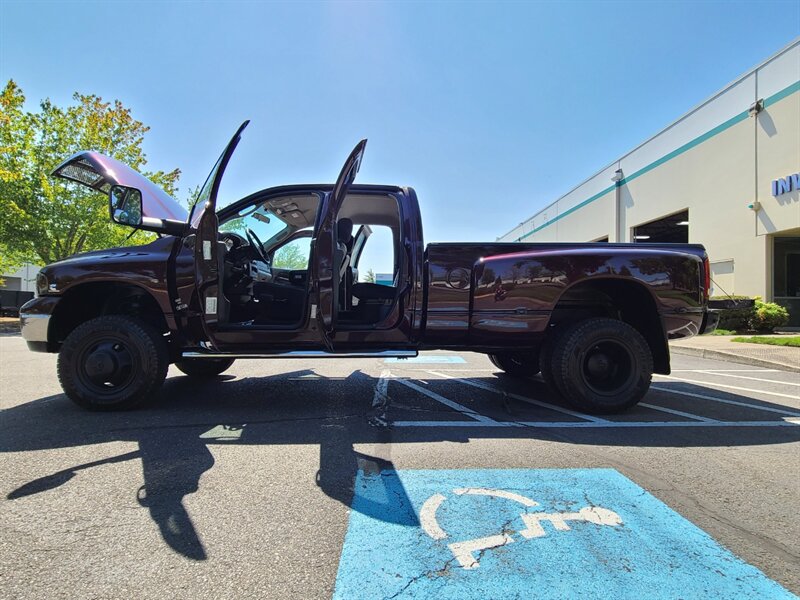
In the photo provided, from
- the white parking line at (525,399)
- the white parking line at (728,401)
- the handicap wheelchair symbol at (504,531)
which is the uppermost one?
the white parking line at (525,399)

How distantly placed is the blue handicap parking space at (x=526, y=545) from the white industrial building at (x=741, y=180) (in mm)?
12120

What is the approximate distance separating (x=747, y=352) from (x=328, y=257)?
927 cm

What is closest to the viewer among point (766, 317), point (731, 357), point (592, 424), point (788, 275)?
point (592, 424)

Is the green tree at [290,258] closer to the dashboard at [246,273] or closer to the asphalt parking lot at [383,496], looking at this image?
the dashboard at [246,273]

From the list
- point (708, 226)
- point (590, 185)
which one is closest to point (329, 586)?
point (708, 226)

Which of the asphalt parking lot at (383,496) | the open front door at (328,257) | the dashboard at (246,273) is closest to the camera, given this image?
the asphalt parking lot at (383,496)

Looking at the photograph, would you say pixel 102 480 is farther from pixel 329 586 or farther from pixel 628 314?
pixel 628 314

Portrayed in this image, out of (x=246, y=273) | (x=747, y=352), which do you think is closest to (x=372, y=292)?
(x=246, y=273)

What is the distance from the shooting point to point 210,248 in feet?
13.7

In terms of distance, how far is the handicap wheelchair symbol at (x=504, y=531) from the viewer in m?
2.03

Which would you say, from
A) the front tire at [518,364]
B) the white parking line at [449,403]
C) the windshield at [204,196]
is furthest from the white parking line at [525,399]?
the windshield at [204,196]

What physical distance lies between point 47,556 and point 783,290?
21046mm

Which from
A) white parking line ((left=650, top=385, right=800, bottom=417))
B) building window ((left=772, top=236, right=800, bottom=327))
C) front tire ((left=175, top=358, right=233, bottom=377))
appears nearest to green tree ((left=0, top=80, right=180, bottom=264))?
front tire ((left=175, top=358, right=233, bottom=377))

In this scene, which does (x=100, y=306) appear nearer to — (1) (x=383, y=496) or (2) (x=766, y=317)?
(1) (x=383, y=496)
